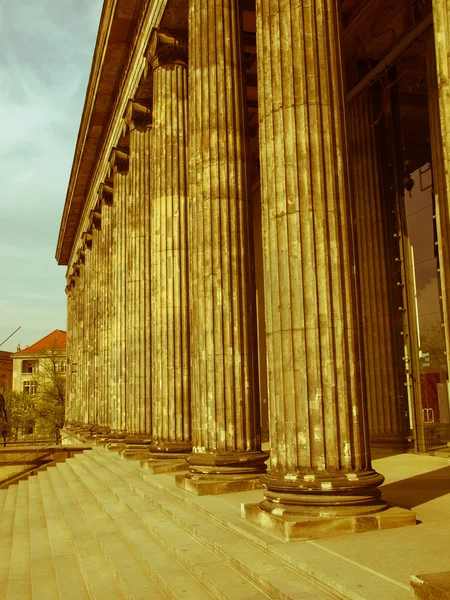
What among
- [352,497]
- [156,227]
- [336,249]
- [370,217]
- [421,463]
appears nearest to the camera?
[352,497]

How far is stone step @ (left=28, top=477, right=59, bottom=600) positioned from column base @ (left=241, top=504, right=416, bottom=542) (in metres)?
3.08

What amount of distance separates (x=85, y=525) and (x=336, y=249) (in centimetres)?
749

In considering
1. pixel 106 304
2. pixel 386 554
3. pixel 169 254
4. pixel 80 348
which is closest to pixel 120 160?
pixel 106 304

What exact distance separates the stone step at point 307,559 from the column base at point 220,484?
0.29 metres

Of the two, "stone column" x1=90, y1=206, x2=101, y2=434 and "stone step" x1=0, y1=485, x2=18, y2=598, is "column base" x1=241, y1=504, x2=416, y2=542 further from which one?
"stone column" x1=90, y1=206, x2=101, y2=434

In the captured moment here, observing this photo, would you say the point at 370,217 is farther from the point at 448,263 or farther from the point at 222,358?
the point at 222,358

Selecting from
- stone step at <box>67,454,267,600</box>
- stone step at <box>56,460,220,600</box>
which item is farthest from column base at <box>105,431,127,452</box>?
stone step at <box>67,454,267,600</box>

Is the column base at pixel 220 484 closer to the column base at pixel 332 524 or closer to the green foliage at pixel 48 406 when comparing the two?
the column base at pixel 332 524

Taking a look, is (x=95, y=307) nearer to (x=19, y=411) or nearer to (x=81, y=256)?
(x=81, y=256)

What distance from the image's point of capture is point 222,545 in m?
8.41

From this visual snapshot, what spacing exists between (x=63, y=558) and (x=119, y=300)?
1651 centimetres

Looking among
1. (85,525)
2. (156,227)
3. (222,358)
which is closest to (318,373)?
(222,358)

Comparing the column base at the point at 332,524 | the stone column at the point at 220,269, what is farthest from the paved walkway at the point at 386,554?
the stone column at the point at 220,269

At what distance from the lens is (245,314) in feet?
44.4
